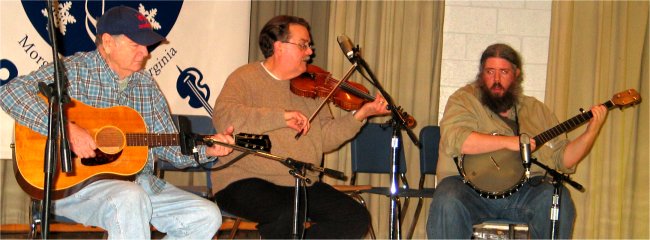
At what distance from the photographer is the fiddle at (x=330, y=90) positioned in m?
3.93

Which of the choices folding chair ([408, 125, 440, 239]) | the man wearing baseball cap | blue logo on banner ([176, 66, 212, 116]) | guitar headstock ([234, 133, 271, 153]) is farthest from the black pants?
blue logo on banner ([176, 66, 212, 116])

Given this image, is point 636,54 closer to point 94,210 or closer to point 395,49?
point 395,49

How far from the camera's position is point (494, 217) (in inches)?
158

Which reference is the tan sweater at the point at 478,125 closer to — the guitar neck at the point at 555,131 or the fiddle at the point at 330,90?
the guitar neck at the point at 555,131

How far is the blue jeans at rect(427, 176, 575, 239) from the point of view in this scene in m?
3.87

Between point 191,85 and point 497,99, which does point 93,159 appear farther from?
point 497,99

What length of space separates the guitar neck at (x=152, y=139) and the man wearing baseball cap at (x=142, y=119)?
79 mm

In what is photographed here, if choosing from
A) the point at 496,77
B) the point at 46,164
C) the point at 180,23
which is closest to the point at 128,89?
the point at 46,164

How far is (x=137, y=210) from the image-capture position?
3061 mm

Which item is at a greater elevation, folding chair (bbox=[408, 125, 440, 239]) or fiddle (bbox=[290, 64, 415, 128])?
fiddle (bbox=[290, 64, 415, 128])

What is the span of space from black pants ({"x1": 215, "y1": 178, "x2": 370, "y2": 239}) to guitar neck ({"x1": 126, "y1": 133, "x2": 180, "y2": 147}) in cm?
41

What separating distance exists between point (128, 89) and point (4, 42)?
1398 millimetres

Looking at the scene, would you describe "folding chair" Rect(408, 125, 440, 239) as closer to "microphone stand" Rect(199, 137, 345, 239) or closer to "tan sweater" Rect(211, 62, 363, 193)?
"tan sweater" Rect(211, 62, 363, 193)

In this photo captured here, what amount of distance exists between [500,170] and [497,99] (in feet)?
1.38
